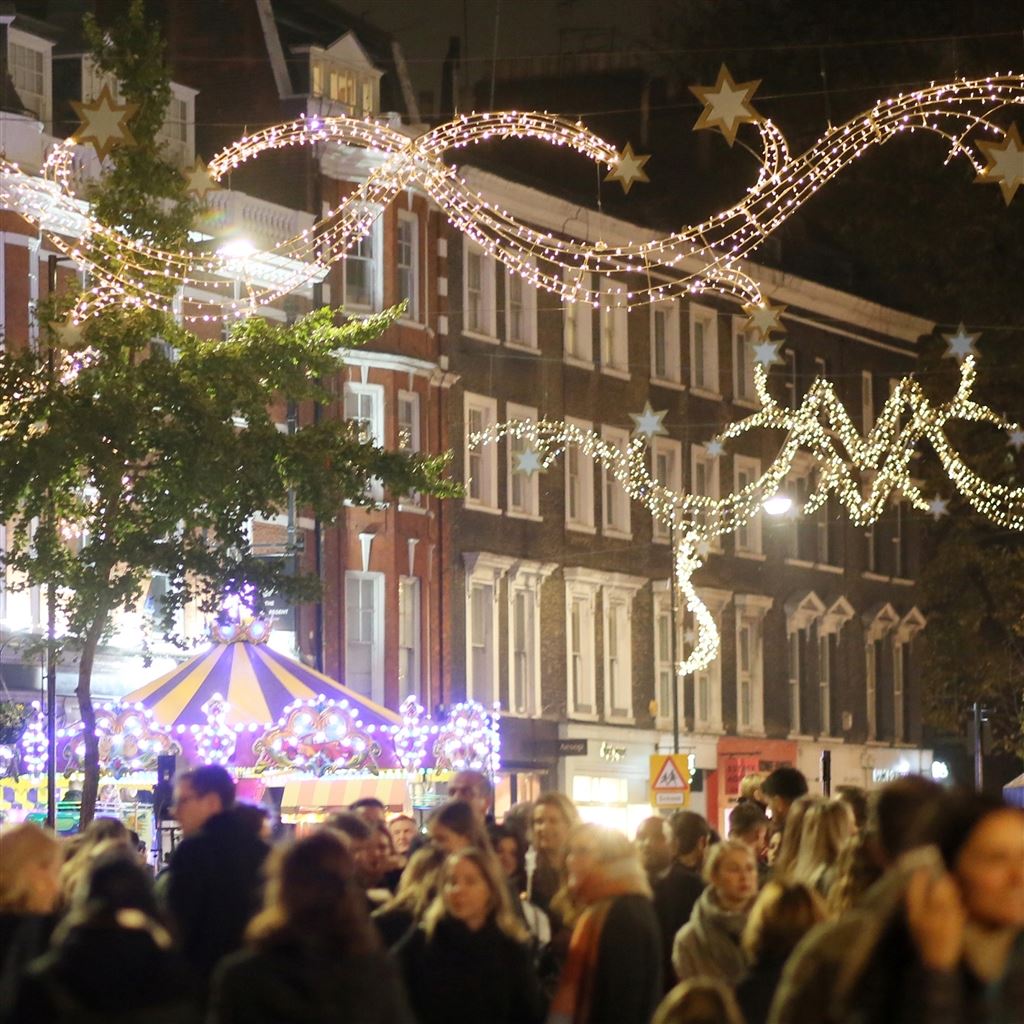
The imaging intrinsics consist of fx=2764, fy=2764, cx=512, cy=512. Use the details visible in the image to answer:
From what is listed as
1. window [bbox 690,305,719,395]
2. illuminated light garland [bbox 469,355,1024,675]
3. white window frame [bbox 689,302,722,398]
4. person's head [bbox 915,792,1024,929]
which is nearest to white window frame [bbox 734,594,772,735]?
illuminated light garland [bbox 469,355,1024,675]

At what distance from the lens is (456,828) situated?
36.5 feet

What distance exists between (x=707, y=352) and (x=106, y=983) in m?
45.6

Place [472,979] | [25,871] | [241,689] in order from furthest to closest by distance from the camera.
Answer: [241,689], [472,979], [25,871]

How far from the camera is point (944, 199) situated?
1848 inches

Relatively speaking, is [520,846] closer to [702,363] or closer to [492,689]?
[492,689]

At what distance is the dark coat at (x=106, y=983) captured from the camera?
24.5ft

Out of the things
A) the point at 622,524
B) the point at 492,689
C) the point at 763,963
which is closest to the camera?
the point at 763,963

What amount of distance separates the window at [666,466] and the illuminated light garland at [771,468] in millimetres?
268

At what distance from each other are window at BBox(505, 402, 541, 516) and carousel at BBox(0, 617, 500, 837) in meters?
16.4

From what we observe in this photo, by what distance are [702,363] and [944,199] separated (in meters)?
7.21

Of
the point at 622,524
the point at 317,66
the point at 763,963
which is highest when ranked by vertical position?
the point at 317,66

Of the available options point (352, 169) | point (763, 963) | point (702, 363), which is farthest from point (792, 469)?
point (763, 963)

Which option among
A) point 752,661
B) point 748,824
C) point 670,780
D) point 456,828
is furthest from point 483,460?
point 456,828

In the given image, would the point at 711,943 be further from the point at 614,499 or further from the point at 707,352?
the point at 707,352
